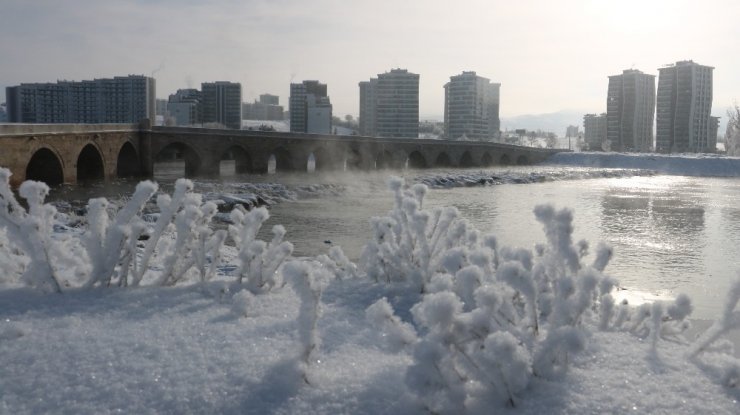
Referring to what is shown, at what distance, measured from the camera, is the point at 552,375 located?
9.11 ft

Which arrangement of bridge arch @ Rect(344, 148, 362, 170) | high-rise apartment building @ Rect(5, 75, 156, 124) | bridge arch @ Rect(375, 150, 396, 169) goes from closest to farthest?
1. bridge arch @ Rect(344, 148, 362, 170)
2. bridge arch @ Rect(375, 150, 396, 169)
3. high-rise apartment building @ Rect(5, 75, 156, 124)

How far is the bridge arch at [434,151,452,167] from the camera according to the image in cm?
6368

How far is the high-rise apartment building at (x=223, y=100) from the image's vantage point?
131 metres

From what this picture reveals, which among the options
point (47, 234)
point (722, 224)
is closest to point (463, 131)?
point (722, 224)

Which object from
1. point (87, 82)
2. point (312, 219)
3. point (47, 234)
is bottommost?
point (312, 219)

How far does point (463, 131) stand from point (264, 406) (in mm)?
134238

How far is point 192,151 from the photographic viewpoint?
143ft

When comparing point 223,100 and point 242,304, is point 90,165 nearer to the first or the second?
point 242,304

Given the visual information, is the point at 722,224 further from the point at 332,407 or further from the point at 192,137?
the point at 192,137

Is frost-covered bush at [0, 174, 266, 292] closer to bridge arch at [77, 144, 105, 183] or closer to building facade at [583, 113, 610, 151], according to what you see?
bridge arch at [77, 144, 105, 183]

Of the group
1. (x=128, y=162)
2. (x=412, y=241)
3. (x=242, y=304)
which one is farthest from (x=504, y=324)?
(x=128, y=162)

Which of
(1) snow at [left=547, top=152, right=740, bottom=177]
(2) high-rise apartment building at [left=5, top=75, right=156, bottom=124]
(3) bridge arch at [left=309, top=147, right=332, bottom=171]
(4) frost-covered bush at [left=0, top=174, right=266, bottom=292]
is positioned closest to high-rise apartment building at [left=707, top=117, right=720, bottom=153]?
(1) snow at [left=547, top=152, right=740, bottom=177]

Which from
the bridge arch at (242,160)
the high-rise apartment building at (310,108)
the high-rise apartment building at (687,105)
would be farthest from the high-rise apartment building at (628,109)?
the bridge arch at (242,160)

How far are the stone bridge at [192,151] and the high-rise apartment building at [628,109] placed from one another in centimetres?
5941
